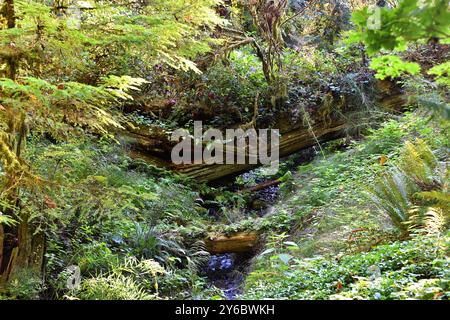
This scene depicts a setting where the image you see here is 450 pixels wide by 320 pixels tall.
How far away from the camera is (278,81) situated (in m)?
8.88

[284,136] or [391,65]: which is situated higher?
[284,136]

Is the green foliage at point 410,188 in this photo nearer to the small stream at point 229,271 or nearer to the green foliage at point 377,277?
the green foliage at point 377,277

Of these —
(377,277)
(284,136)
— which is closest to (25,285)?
(377,277)

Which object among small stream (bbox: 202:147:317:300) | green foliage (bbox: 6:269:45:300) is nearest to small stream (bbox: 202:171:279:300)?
small stream (bbox: 202:147:317:300)

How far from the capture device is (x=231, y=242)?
6543 mm

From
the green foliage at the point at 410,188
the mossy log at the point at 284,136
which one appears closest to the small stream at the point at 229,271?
the mossy log at the point at 284,136

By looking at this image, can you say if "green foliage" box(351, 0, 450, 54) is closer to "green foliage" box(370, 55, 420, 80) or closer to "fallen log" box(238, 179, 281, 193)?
"green foliage" box(370, 55, 420, 80)

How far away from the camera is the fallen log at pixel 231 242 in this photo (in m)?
6.50

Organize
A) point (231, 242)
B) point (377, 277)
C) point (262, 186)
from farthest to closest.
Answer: point (262, 186)
point (231, 242)
point (377, 277)

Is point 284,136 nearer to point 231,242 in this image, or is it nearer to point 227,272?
point 231,242

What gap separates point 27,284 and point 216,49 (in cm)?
616

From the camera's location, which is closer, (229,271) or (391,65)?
(391,65)

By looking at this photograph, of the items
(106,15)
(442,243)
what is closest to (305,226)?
(442,243)

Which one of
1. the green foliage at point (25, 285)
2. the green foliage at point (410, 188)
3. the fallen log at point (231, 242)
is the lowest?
the green foliage at point (25, 285)
